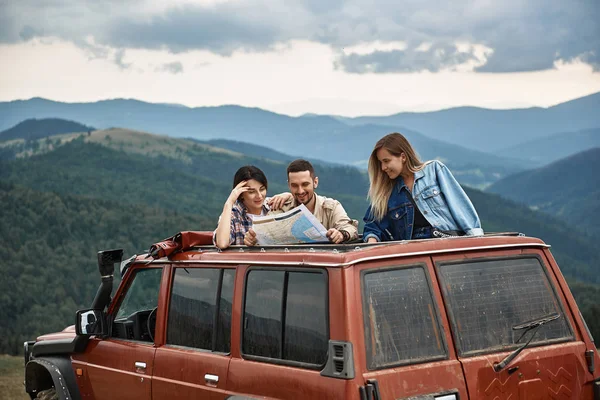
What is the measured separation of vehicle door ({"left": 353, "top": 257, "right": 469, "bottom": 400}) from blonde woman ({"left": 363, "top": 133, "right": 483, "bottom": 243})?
1.24m

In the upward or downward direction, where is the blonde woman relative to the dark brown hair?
downward

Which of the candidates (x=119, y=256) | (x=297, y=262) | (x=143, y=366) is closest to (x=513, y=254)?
(x=297, y=262)

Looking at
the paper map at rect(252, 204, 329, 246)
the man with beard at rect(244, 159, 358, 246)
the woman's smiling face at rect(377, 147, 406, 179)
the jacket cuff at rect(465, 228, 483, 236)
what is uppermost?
the woman's smiling face at rect(377, 147, 406, 179)

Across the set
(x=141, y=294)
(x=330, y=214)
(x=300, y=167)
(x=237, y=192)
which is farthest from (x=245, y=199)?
(x=141, y=294)

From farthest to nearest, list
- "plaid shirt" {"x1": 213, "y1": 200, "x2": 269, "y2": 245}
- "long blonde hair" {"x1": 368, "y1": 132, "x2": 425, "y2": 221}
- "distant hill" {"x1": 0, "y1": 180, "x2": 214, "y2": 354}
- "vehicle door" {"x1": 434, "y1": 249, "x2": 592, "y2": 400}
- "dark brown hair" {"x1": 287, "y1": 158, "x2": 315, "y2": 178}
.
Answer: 1. "distant hill" {"x1": 0, "y1": 180, "x2": 214, "y2": 354}
2. "plaid shirt" {"x1": 213, "y1": 200, "x2": 269, "y2": 245}
3. "dark brown hair" {"x1": 287, "y1": 158, "x2": 315, "y2": 178}
4. "long blonde hair" {"x1": 368, "y1": 132, "x2": 425, "y2": 221}
5. "vehicle door" {"x1": 434, "y1": 249, "x2": 592, "y2": 400}

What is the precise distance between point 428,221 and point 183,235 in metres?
1.64

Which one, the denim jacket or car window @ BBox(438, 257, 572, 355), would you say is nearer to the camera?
car window @ BBox(438, 257, 572, 355)

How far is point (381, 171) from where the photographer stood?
6.13 m

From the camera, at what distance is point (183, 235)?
5.96 m

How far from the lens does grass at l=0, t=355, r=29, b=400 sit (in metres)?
11.9

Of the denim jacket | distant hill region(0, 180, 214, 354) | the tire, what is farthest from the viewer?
distant hill region(0, 180, 214, 354)

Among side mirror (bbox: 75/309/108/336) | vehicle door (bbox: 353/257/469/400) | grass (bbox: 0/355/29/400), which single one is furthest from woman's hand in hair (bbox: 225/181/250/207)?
grass (bbox: 0/355/29/400)

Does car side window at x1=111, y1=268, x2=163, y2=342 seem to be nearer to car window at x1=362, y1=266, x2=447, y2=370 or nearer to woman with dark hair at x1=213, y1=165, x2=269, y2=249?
woman with dark hair at x1=213, y1=165, x2=269, y2=249

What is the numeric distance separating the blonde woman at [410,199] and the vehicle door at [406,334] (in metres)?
1.24
